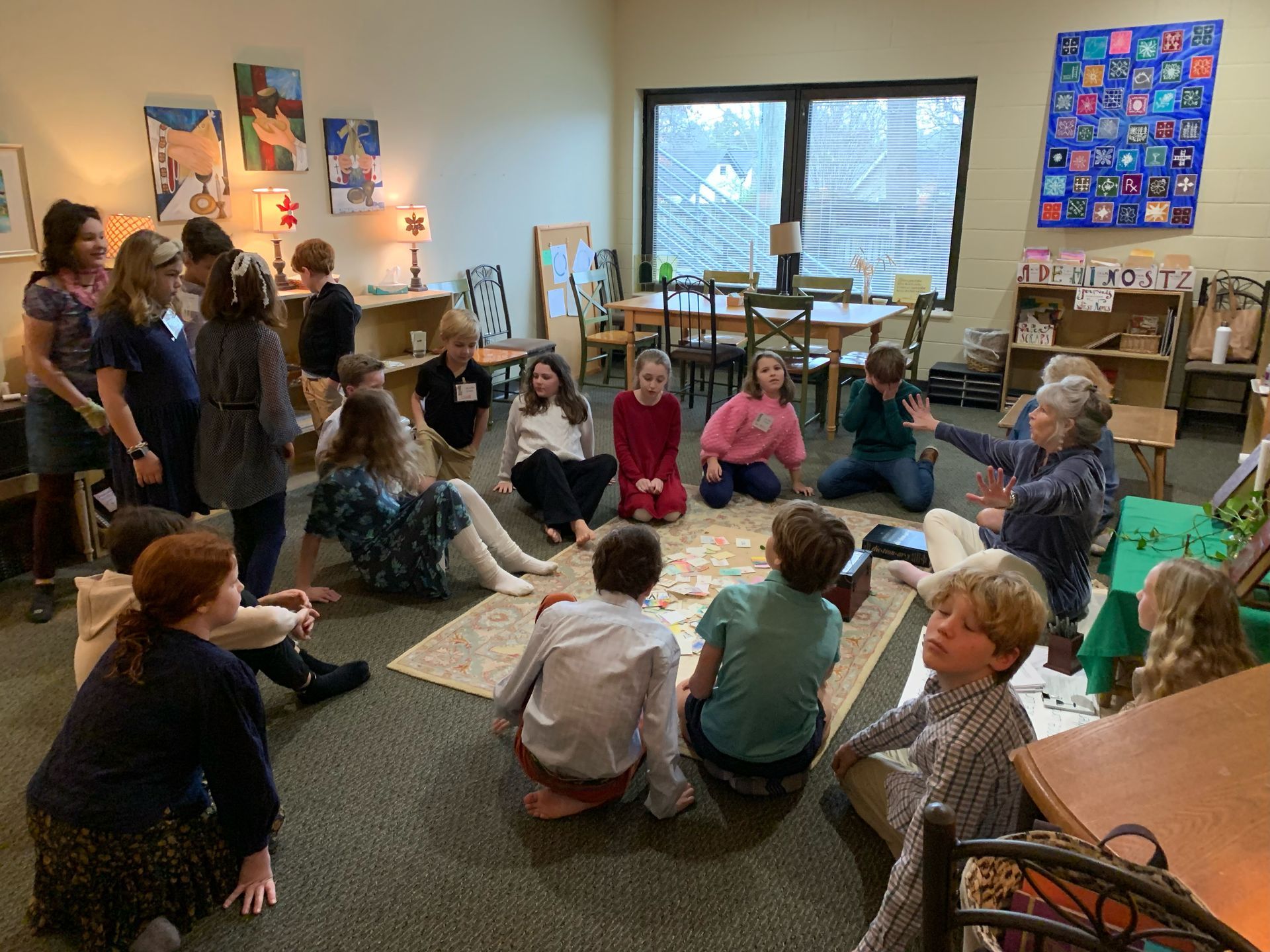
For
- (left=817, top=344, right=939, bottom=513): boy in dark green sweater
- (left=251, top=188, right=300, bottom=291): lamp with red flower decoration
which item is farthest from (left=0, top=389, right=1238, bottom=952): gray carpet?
(left=251, top=188, right=300, bottom=291): lamp with red flower decoration

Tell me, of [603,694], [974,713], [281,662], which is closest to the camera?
[974,713]

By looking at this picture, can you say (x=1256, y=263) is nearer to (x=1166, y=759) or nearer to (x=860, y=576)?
(x=860, y=576)

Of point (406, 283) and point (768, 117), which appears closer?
point (406, 283)

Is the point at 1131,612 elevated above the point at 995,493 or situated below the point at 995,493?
below

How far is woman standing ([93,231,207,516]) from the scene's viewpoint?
2.78 metres

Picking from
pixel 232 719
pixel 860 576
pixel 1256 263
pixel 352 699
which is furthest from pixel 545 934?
pixel 1256 263

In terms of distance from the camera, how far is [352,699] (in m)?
2.73

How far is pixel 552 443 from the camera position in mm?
4102

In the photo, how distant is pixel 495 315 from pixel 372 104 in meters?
1.71

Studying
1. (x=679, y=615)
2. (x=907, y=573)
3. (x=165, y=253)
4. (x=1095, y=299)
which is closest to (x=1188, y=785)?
(x=679, y=615)

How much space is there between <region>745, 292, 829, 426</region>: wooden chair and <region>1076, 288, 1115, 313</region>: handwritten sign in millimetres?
1735

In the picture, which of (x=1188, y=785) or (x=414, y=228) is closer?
(x=1188, y=785)

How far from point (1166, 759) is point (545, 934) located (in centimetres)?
122

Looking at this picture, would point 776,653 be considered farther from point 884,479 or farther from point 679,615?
point 884,479
